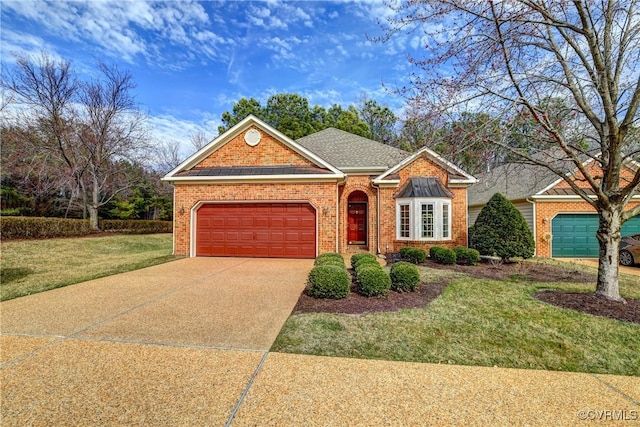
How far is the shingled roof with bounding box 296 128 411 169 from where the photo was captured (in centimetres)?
1409

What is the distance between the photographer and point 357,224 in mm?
15281

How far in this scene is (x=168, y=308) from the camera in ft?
18.0

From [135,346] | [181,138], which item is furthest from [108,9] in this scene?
[181,138]

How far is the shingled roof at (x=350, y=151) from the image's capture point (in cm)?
1409

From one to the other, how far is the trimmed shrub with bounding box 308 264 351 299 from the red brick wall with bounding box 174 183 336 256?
5489 mm

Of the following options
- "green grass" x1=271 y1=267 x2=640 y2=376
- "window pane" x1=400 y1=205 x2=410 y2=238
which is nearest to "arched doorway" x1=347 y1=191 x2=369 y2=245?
"window pane" x1=400 y1=205 x2=410 y2=238

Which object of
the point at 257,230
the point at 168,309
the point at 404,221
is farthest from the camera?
the point at 404,221

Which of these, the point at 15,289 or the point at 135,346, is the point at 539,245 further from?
the point at 15,289

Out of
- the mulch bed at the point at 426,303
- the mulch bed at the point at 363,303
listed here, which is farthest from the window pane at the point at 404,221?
the mulch bed at the point at 363,303

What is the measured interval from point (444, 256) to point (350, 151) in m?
7.29

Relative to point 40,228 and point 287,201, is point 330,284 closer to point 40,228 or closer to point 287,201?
point 287,201

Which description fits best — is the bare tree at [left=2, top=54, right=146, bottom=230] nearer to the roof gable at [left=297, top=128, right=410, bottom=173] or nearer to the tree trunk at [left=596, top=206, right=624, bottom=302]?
the roof gable at [left=297, top=128, right=410, bottom=173]

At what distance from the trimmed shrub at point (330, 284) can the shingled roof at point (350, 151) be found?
7.88m

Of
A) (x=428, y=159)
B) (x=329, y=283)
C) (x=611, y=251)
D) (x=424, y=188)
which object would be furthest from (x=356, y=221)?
(x=611, y=251)
